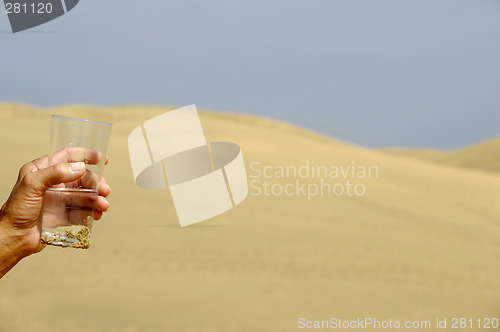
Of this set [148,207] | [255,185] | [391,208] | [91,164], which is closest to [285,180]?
[255,185]

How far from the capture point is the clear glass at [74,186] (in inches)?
73.9

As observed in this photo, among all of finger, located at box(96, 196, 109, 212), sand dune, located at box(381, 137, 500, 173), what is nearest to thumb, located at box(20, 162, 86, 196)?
finger, located at box(96, 196, 109, 212)

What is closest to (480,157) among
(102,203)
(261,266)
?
(261,266)

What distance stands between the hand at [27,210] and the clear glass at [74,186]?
0.15 feet

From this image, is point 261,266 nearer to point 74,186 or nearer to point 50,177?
point 74,186

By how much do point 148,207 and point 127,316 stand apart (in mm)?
2631

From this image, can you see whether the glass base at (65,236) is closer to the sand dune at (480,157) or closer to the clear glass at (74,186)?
the clear glass at (74,186)

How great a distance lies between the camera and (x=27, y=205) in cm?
188

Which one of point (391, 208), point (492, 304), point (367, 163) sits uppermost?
point (492, 304)

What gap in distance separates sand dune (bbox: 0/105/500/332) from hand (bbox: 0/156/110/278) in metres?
3.08

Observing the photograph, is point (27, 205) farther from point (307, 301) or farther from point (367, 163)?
point (367, 163)

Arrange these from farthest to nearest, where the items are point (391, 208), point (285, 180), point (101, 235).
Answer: point (285, 180) → point (391, 208) → point (101, 235)

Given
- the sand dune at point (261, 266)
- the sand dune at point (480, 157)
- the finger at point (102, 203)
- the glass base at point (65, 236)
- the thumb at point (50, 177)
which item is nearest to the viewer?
the thumb at point (50, 177)

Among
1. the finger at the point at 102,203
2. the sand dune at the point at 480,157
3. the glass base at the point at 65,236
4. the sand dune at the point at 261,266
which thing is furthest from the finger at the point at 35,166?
the sand dune at the point at 480,157
